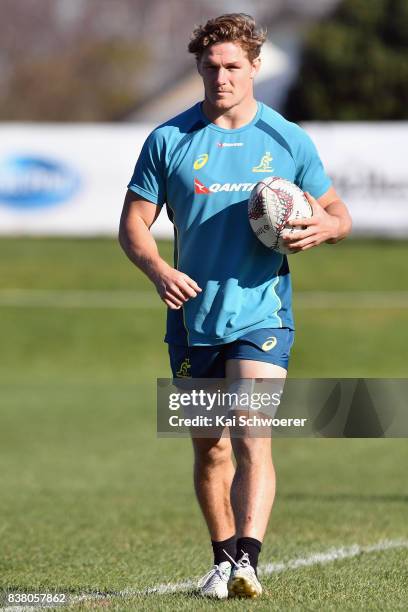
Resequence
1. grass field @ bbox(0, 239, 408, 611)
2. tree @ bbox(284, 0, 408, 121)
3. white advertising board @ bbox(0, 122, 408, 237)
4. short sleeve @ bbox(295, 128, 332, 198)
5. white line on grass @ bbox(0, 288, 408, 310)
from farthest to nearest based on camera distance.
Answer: tree @ bbox(284, 0, 408, 121)
white advertising board @ bbox(0, 122, 408, 237)
white line on grass @ bbox(0, 288, 408, 310)
grass field @ bbox(0, 239, 408, 611)
short sleeve @ bbox(295, 128, 332, 198)

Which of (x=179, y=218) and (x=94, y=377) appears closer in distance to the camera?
(x=179, y=218)

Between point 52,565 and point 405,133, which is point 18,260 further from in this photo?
point 52,565

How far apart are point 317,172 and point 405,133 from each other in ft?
68.7

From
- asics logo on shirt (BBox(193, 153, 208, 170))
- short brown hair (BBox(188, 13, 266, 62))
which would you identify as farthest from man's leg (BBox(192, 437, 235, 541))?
short brown hair (BBox(188, 13, 266, 62))

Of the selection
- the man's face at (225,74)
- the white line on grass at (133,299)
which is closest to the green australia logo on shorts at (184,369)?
the man's face at (225,74)

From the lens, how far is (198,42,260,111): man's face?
19.6 ft

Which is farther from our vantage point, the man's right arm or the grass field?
the grass field

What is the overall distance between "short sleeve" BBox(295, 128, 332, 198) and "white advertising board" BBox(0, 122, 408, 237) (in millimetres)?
20295

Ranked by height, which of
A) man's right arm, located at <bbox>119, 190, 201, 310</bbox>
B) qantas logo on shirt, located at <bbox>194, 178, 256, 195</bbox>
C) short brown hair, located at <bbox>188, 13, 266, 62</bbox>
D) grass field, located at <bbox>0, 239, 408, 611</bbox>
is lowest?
A: grass field, located at <bbox>0, 239, 408, 611</bbox>

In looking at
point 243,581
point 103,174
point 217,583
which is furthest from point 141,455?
point 103,174

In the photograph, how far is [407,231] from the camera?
88.9ft

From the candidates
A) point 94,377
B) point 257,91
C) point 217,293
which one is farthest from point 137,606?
point 257,91

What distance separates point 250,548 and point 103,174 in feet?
72.0

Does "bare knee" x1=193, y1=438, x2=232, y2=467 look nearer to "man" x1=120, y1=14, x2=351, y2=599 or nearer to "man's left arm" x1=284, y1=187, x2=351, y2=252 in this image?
"man" x1=120, y1=14, x2=351, y2=599
